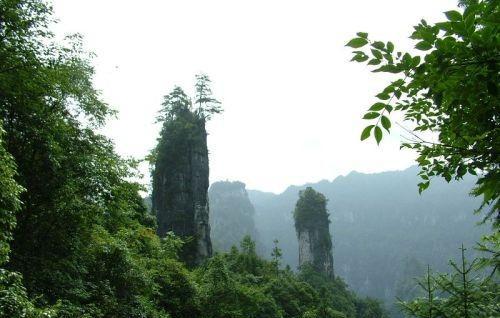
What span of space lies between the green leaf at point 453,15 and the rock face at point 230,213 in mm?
150359

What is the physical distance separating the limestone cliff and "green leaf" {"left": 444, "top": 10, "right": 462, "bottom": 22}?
137ft

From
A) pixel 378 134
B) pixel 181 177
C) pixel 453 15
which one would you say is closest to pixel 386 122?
pixel 378 134

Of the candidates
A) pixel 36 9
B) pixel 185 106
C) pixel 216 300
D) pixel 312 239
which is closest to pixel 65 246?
pixel 36 9

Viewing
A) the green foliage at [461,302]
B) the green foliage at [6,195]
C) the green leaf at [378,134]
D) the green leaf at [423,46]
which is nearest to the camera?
the green leaf at [423,46]

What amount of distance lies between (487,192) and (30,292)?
384 inches

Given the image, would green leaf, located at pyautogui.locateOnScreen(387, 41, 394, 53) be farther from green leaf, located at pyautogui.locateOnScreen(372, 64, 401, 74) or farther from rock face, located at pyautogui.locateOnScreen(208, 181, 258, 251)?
rock face, located at pyautogui.locateOnScreen(208, 181, 258, 251)

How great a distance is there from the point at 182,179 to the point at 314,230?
161 ft

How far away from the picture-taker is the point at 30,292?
29.5ft

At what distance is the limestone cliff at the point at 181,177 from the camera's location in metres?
42.9

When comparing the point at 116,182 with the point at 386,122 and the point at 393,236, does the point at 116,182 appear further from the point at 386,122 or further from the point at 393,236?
the point at 393,236

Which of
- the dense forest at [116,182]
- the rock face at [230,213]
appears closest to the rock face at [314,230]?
the dense forest at [116,182]

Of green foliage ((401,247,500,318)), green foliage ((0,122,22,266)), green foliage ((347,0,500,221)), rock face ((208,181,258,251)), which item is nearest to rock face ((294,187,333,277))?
rock face ((208,181,258,251))

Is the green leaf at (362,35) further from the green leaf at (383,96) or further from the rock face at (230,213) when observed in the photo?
the rock face at (230,213)

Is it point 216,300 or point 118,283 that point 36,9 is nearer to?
point 118,283
